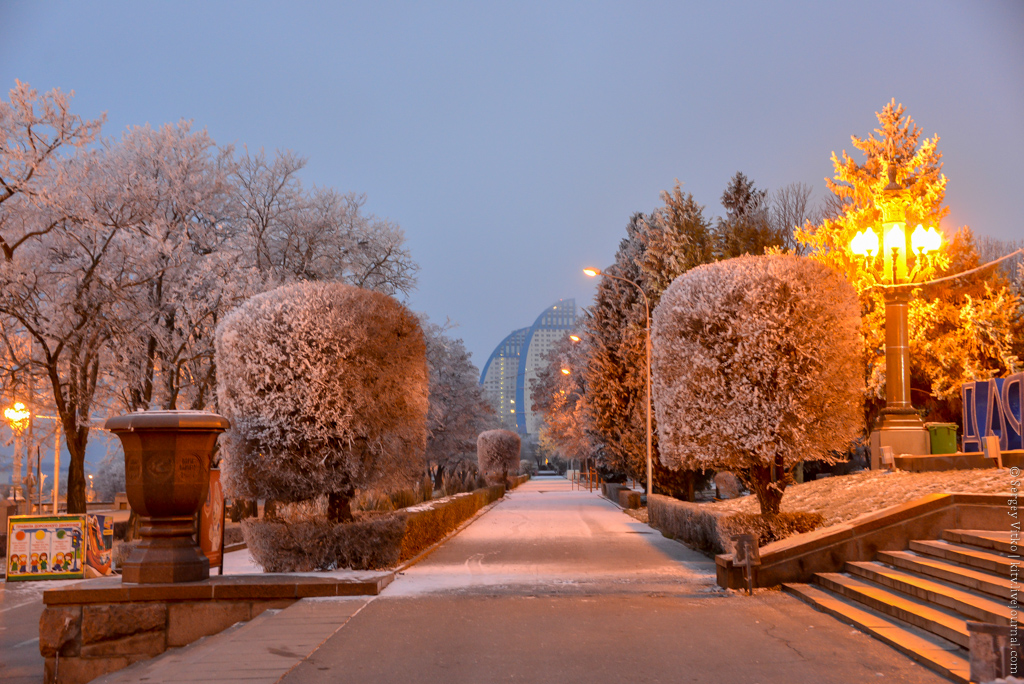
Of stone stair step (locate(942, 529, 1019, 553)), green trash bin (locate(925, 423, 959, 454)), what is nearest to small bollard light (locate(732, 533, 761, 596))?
stone stair step (locate(942, 529, 1019, 553))

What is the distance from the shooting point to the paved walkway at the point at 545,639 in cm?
692

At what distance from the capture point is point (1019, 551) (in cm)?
878

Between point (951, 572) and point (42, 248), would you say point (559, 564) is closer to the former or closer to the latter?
point (951, 572)

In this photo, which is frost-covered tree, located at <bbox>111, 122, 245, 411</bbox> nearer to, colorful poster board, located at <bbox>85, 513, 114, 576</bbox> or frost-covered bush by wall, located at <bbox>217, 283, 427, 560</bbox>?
colorful poster board, located at <bbox>85, 513, 114, 576</bbox>

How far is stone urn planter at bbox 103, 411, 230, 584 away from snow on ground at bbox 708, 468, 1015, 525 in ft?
33.7

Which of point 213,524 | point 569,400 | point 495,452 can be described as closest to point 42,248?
point 213,524

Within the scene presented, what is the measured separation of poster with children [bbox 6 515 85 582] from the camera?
56.4 ft

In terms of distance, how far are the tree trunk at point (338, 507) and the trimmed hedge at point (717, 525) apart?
6.60 meters

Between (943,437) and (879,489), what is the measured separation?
5.15 m

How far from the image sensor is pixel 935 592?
8625 mm

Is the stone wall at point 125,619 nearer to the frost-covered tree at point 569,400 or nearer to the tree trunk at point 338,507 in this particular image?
the tree trunk at point 338,507

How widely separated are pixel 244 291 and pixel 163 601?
16.1 meters

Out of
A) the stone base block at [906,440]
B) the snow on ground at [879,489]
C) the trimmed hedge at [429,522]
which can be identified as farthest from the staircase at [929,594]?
the stone base block at [906,440]

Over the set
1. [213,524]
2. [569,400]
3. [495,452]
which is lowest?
[495,452]
